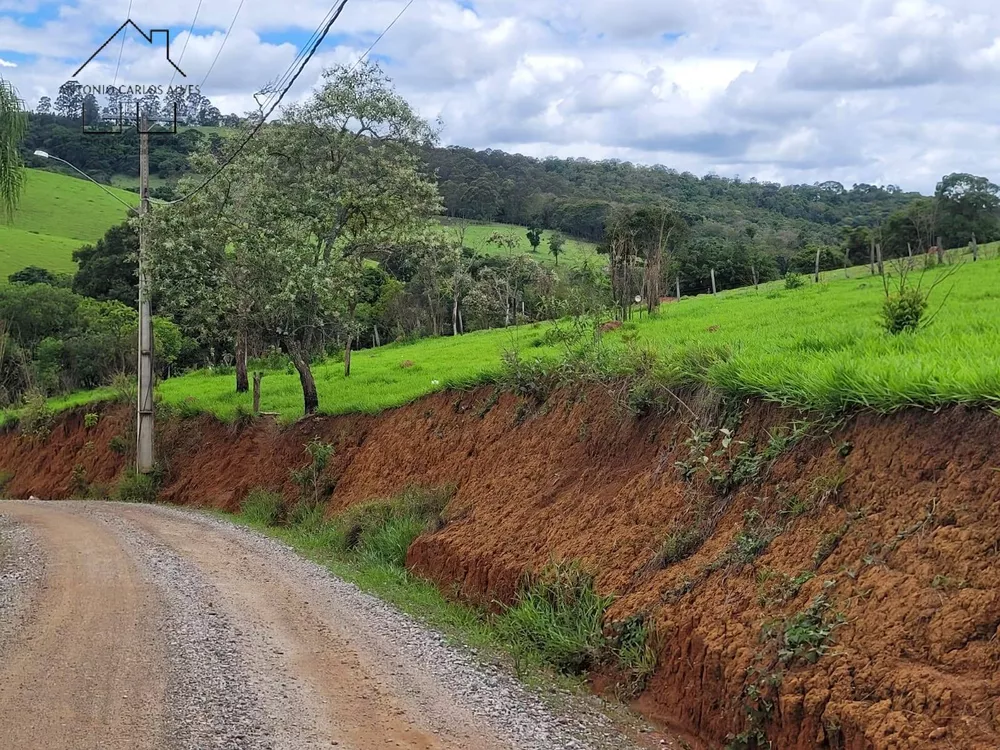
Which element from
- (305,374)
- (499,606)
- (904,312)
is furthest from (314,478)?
(904,312)

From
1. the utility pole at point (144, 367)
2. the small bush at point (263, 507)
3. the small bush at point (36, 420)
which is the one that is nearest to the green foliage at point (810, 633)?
the small bush at point (263, 507)

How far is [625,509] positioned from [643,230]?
44684 mm

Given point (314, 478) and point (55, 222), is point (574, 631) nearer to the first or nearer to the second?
point (314, 478)

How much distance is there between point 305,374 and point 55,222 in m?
92.3

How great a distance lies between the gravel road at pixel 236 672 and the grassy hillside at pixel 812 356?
3489mm

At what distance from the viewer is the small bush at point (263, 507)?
1800 cm

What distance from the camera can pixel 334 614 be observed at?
980 centimetres

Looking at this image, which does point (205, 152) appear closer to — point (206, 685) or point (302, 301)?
point (302, 301)

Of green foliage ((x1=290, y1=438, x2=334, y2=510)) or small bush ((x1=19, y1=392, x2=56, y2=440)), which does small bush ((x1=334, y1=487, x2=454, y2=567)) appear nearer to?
green foliage ((x1=290, y1=438, x2=334, y2=510))

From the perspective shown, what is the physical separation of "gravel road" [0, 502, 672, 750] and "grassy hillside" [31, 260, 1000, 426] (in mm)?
3489

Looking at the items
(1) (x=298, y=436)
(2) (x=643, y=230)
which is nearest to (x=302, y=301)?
(1) (x=298, y=436)

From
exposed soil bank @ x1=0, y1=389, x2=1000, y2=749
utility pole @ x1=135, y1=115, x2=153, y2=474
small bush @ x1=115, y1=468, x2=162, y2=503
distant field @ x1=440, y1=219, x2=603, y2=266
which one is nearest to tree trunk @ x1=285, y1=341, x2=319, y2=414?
utility pole @ x1=135, y1=115, x2=153, y2=474

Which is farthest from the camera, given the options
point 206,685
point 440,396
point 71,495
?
point 71,495

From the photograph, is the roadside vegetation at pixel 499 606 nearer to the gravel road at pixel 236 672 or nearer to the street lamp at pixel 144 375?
the gravel road at pixel 236 672
